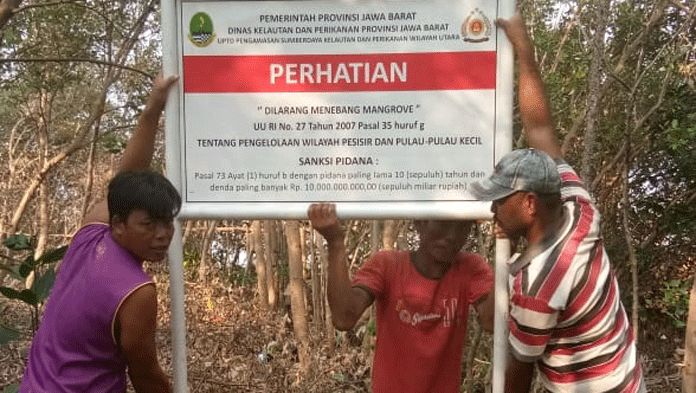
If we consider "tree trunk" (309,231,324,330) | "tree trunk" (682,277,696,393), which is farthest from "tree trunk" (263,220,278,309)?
"tree trunk" (682,277,696,393)

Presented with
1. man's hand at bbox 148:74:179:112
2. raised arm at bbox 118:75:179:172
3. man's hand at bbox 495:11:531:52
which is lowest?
raised arm at bbox 118:75:179:172

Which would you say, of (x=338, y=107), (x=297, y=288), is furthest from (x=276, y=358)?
(x=338, y=107)

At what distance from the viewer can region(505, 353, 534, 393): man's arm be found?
2213 millimetres

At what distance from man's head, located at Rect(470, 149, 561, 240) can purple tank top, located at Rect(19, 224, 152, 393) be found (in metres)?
1.09

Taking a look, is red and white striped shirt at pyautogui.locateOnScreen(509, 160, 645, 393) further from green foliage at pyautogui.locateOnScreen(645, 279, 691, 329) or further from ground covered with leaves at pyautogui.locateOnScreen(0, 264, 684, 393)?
green foliage at pyautogui.locateOnScreen(645, 279, 691, 329)

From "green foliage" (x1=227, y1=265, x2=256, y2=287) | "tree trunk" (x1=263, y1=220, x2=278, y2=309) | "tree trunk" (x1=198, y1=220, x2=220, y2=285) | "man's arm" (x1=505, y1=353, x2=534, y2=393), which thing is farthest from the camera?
"green foliage" (x1=227, y1=265, x2=256, y2=287)

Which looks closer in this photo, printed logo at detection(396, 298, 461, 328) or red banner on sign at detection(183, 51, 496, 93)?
red banner on sign at detection(183, 51, 496, 93)

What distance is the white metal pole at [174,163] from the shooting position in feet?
7.84

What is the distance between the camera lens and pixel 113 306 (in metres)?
2.02

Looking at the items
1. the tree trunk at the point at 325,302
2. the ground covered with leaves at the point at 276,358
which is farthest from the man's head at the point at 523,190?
the tree trunk at the point at 325,302

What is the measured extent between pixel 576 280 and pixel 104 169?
461 inches

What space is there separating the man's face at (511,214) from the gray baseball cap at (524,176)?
0.10 ft

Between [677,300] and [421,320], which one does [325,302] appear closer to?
[677,300]

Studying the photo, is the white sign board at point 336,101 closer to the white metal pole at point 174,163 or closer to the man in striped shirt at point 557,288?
the white metal pole at point 174,163
